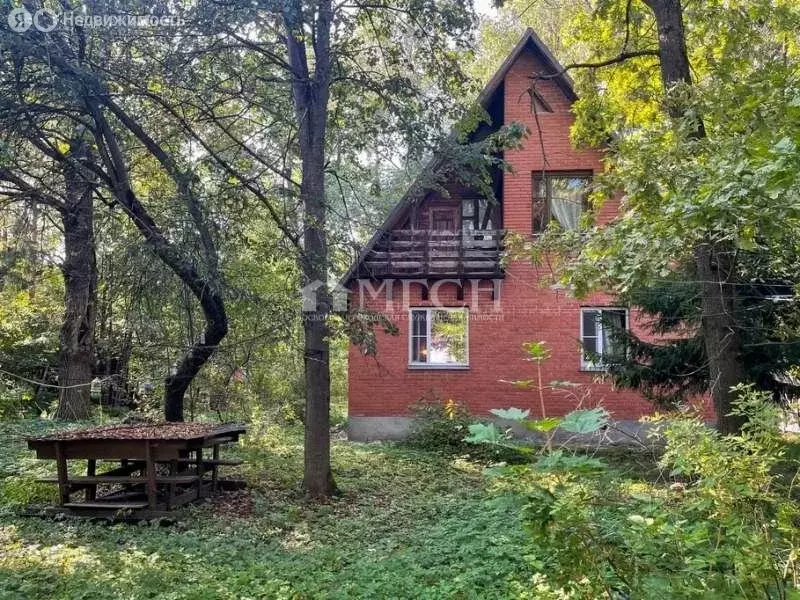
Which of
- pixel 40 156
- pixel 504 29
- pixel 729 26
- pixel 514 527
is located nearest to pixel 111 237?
pixel 40 156

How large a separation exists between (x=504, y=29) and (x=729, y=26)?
14751 millimetres

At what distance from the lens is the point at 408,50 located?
11102 mm

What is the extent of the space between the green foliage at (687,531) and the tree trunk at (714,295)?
4813mm

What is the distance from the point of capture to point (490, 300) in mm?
15055

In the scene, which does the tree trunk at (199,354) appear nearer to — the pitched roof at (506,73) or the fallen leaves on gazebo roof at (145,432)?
the fallen leaves on gazebo roof at (145,432)

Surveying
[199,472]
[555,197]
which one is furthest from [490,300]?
[199,472]

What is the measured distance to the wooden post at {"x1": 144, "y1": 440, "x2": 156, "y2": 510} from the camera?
7.66 m

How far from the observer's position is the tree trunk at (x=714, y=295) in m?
7.45

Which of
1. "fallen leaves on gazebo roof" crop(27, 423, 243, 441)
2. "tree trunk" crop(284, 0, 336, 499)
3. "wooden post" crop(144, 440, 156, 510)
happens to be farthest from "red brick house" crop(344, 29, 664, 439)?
"wooden post" crop(144, 440, 156, 510)

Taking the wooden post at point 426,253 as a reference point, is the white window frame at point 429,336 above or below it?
below

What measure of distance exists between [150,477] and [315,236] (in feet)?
12.9

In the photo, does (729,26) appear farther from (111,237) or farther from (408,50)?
(111,237)

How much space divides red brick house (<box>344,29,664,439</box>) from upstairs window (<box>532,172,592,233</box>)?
27mm

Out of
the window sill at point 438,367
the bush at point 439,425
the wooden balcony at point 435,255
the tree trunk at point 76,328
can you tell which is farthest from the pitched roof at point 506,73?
the tree trunk at point 76,328
